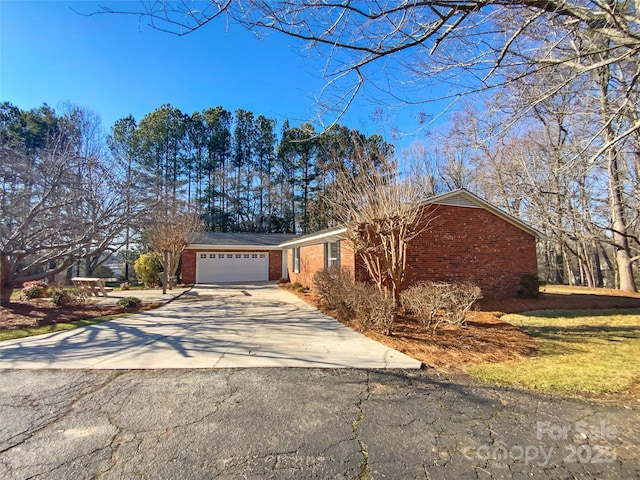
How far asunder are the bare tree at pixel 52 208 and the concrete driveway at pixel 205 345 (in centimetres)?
356

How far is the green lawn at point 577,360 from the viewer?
4.15 metres

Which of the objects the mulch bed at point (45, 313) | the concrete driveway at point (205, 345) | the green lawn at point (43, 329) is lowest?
the concrete driveway at point (205, 345)

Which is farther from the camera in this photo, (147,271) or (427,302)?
(147,271)

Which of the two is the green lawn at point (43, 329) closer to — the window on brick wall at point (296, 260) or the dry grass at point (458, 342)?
the dry grass at point (458, 342)

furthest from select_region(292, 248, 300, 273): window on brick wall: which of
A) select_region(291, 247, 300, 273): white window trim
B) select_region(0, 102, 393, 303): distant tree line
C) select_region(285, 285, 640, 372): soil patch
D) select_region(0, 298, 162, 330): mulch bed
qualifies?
select_region(285, 285, 640, 372): soil patch

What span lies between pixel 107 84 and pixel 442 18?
25.8 feet

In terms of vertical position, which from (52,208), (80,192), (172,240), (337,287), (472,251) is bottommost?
(337,287)

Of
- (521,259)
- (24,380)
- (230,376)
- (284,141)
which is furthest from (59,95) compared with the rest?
(284,141)

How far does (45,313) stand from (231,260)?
12840mm

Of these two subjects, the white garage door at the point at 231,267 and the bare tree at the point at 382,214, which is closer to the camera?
the bare tree at the point at 382,214

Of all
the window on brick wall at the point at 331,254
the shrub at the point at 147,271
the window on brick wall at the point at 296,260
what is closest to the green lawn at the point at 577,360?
the window on brick wall at the point at 331,254

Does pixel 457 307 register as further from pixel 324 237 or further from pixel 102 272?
pixel 102 272

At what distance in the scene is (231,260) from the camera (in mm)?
21750

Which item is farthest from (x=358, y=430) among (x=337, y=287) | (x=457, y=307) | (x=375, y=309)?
(x=337, y=287)
